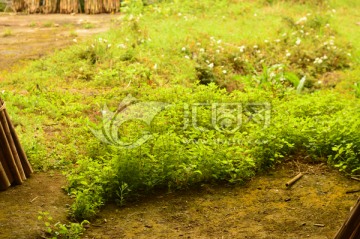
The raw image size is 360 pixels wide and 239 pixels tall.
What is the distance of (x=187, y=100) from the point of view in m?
6.82

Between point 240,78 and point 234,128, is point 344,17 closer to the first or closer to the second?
point 240,78

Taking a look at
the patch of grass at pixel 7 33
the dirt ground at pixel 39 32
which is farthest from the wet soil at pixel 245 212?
the patch of grass at pixel 7 33

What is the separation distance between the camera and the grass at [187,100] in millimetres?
5387

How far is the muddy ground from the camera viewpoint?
4629mm

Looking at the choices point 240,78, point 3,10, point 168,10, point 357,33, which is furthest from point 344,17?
point 3,10

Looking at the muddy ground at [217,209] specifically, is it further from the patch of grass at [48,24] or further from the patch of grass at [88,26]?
the patch of grass at [48,24]

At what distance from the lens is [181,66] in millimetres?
8781

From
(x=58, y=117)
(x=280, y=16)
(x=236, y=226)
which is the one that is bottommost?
(x=236, y=226)

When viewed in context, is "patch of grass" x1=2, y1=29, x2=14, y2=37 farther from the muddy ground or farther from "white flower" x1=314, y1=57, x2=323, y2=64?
the muddy ground

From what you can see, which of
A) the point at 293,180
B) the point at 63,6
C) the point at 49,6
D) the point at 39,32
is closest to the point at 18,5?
the point at 49,6

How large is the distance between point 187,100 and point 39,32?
5481 millimetres

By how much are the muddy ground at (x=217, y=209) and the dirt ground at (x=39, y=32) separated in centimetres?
433

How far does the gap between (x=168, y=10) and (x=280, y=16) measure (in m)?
2.37

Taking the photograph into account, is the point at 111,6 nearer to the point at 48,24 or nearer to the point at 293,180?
the point at 48,24
